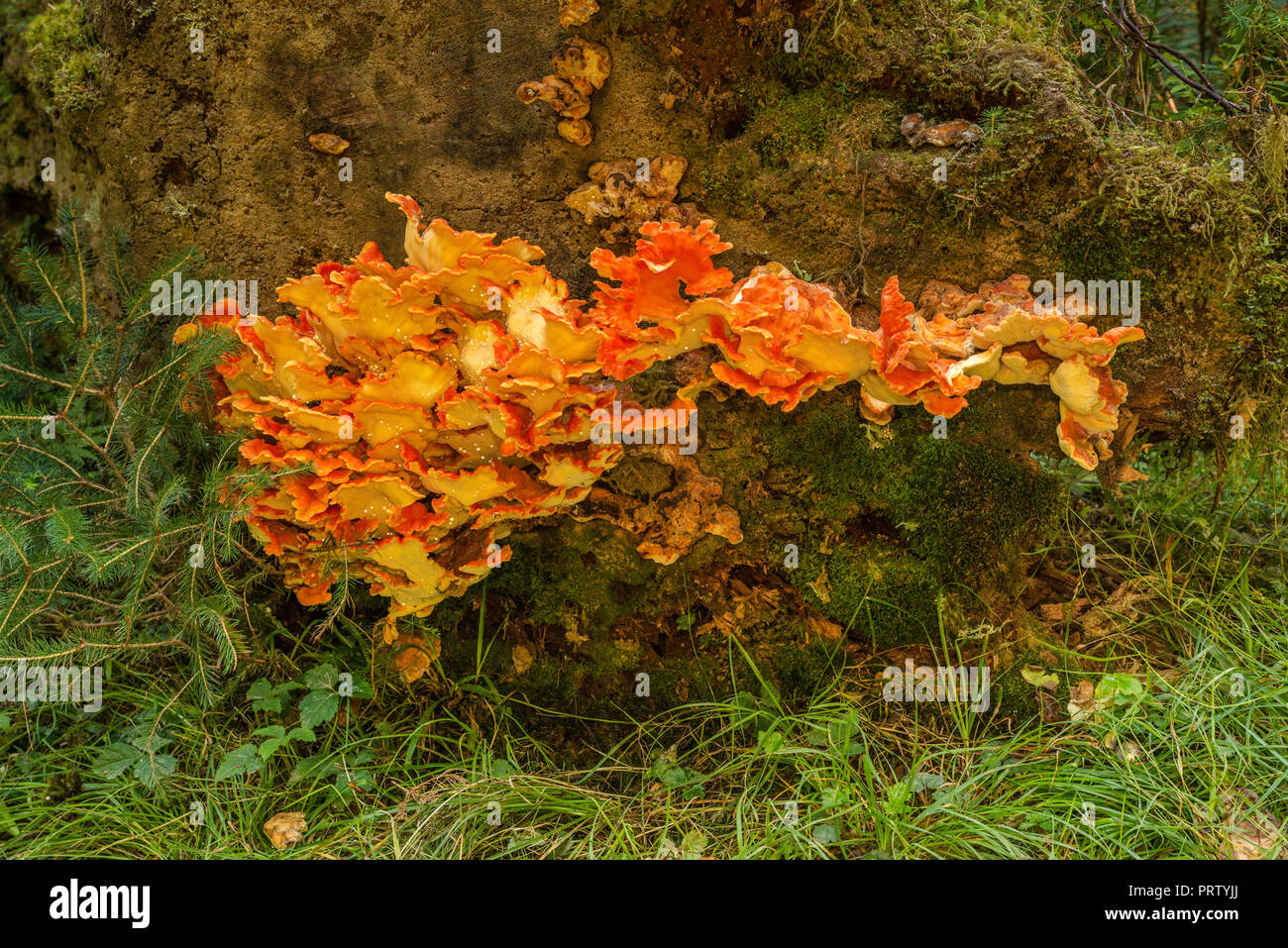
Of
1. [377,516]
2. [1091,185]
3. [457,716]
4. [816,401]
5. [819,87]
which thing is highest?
[819,87]

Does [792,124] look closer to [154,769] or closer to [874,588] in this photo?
[874,588]

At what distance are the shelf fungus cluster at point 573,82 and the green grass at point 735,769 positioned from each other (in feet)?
7.40

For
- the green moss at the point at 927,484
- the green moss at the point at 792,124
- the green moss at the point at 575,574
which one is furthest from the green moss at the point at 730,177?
the green moss at the point at 575,574

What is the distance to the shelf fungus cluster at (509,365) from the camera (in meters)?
2.79

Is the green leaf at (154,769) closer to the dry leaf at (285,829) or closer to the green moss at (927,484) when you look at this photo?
the dry leaf at (285,829)

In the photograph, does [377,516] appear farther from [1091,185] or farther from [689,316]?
[1091,185]

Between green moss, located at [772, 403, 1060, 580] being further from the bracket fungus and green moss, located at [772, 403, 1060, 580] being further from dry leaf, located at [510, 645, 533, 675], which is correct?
dry leaf, located at [510, 645, 533, 675]

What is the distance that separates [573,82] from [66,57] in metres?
2.32

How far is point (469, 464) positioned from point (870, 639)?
5.88 ft

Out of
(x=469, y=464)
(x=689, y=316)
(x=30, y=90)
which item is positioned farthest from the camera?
(x=30, y=90)

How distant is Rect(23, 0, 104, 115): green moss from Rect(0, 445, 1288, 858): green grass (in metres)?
2.44

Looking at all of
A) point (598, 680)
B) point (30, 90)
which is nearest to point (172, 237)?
point (30, 90)

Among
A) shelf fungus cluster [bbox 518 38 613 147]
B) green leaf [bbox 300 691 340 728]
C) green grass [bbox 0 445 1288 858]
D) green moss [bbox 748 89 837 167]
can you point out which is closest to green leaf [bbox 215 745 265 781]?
green grass [bbox 0 445 1288 858]
